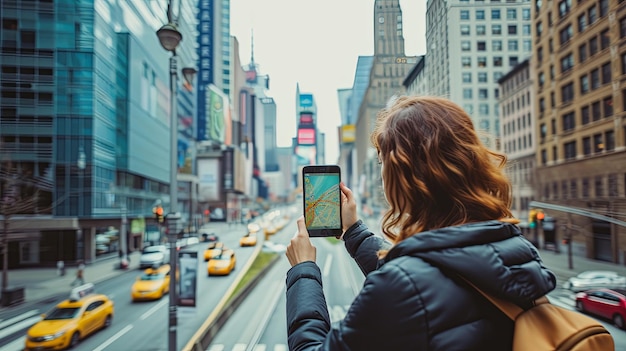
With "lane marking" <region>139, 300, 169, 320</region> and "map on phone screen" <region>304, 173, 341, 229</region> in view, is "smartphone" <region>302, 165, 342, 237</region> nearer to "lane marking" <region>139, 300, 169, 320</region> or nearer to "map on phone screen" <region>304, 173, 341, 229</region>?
"map on phone screen" <region>304, 173, 341, 229</region>

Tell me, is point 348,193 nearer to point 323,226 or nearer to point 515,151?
point 323,226

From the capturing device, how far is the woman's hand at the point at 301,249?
2.53 ft

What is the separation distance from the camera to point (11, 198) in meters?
2.31

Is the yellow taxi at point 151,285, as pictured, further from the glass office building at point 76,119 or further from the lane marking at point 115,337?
the lane marking at point 115,337

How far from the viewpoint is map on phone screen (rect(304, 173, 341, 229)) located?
87cm

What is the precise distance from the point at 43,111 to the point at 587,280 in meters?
3.26

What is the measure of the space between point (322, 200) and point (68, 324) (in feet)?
7.27

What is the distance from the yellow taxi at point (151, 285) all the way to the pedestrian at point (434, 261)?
3.11 metres

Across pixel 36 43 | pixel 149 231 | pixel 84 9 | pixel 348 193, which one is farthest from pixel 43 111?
pixel 348 193

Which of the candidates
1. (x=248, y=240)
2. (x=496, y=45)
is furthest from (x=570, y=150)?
(x=248, y=240)

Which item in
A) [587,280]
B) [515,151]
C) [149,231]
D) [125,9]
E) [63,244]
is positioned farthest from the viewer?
[149,231]

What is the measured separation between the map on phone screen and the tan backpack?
393mm

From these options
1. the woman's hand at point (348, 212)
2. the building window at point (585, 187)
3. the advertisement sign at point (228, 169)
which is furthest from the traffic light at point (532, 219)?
the advertisement sign at point (228, 169)

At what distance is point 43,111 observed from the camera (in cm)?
245
